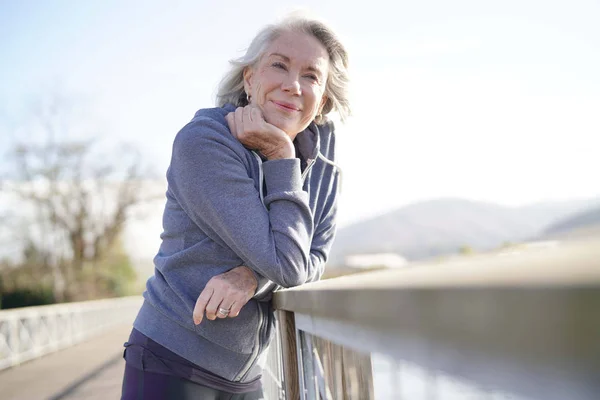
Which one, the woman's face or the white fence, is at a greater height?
the woman's face

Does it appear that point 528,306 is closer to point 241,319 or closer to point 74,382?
point 241,319

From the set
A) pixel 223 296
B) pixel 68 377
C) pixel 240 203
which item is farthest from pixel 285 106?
pixel 68 377

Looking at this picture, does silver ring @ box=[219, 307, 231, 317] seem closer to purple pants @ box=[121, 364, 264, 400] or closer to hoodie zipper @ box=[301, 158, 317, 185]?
purple pants @ box=[121, 364, 264, 400]

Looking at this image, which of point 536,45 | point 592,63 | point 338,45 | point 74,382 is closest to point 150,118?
point 74,382

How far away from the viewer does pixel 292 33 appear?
67.7 inches

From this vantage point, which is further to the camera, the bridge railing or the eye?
the eye

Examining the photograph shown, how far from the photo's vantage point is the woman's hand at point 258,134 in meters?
1.57

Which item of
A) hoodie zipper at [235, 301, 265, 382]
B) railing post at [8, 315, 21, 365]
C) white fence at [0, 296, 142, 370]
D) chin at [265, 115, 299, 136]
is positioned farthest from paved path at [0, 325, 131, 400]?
chin at [265, 115, 299, 136]

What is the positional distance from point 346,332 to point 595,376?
0.51 metres

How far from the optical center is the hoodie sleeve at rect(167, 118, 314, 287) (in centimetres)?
142

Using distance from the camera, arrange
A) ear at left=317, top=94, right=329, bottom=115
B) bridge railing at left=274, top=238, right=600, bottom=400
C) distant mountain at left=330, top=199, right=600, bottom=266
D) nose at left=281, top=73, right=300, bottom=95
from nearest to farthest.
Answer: bridge railing at left=274, top=238, right=600, bottom=400, distant mountain at left=330, top=199, right=600, bottom=266, nose at left=281, top=73, right=300, bottom=95, ear at left=317, top=94, right=329, bottom=115

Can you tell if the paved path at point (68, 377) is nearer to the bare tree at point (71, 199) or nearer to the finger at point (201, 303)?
the finger at point (201, 303)

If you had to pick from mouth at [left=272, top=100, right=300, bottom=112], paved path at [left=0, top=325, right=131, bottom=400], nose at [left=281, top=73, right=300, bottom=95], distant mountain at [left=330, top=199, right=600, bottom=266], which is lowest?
paved path at [left=0, top=325, right=131, bottom=400]

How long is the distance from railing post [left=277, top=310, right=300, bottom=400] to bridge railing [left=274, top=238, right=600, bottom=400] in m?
0.89
